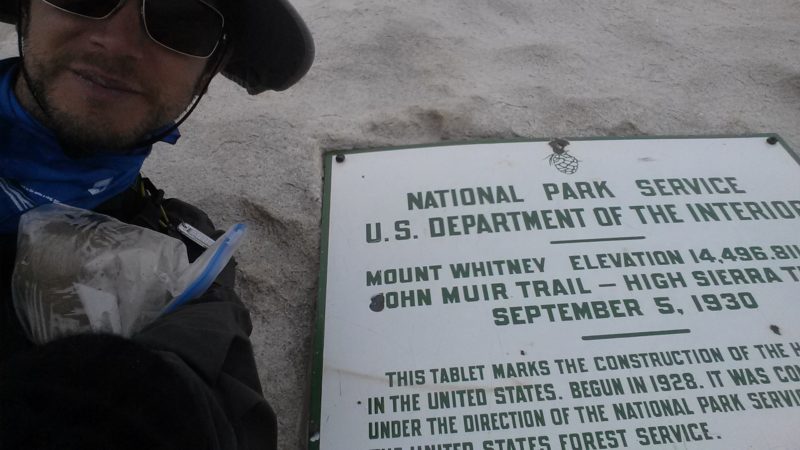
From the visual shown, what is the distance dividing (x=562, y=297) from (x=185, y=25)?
0.80 m

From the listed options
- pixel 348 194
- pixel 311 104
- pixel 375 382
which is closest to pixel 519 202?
pixel 348 194

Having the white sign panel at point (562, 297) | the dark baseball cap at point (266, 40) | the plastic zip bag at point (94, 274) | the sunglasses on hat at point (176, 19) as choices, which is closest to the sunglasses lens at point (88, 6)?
the sunglasses on hat at point (176, 19)

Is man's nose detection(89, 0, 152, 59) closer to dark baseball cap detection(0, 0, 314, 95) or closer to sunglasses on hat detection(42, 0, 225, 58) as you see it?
sunglasses on hat detection(42, 0, 225, 58)

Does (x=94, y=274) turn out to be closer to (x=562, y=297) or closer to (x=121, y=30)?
(x=121, y=30)

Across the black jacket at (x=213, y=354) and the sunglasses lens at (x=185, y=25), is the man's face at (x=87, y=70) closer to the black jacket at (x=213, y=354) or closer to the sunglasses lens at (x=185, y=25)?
the sunglasses lens at (x=185, y=25)

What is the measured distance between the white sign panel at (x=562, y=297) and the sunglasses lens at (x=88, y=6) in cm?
58

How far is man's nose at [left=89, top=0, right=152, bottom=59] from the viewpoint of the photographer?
81 centimetres

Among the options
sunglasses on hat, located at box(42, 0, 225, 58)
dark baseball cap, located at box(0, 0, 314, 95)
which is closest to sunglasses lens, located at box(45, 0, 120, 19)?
sunglasses on hat, located at box(42, 0, 225, 58)

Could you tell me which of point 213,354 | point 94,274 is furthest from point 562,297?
point 94,274

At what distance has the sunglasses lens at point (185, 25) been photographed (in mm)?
829

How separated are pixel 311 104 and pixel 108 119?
767mm

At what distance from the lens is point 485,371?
990 mm

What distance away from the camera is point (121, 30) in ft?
2.69

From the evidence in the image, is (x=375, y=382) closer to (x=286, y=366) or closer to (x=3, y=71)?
(x=286, y=366)
